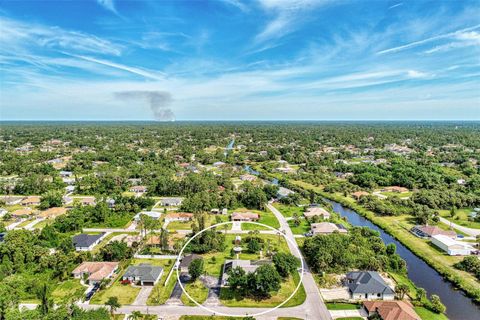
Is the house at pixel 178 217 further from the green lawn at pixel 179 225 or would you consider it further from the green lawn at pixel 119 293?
the green lawn at pixel 119 293

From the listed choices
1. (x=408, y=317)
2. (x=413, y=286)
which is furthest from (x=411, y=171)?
(x=408, y=317)

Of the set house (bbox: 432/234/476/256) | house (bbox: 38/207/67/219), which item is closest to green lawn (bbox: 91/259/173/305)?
house (bbox: 38/207/67/219)

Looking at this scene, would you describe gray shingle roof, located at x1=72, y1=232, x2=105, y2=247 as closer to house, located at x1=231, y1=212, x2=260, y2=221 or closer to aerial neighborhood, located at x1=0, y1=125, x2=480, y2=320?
aerial neighborhood, located at x1=0, y1=125, x2=480, y2=320

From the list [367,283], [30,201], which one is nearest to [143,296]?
[367,283]

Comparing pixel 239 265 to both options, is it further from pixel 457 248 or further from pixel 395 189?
pixel 395 189

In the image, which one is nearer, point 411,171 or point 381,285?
point 381,285

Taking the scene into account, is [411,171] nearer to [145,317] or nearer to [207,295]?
[207,295]
